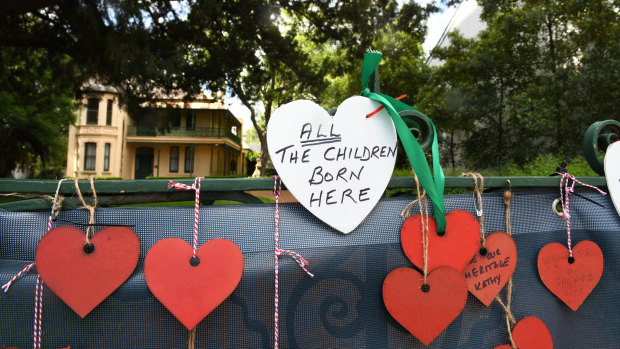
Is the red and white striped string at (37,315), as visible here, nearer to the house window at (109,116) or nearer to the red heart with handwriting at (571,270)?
the red heart with handwriting at (571,270)

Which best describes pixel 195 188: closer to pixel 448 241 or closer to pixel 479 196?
pixel 448 241

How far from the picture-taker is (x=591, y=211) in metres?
1.33

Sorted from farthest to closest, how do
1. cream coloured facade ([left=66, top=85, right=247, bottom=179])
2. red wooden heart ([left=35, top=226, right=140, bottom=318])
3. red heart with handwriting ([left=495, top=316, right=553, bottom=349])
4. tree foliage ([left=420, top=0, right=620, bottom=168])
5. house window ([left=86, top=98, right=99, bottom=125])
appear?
house window ([left=86, top=98, right=99, bottom=125]), cream coloured facade ([left=66, top=85, right=247, bottom=179]), tree foliage ([left=420, top=0, right=620, bottom=168]), red heart with handwriting ([left=495, top=316, right=553, bottom=349]), red wooden heart ([left=35, top=226, right=140, bottom=318])

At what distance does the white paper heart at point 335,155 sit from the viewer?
→ 3.53 feet

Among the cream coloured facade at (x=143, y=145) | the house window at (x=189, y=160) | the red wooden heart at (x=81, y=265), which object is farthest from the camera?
the house window at (x=189, y=160)

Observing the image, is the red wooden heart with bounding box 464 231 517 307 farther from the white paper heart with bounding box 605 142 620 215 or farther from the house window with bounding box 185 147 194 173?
the house window with bounding box 185 147 194 173

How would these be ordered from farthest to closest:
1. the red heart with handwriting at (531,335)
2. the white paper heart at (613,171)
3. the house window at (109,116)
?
1. the house window at (109,116)
2. the white paper heart at (613,171)
3. the red heart with handwriting at (531,335)

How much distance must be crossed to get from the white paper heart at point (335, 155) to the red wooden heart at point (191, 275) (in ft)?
0.84

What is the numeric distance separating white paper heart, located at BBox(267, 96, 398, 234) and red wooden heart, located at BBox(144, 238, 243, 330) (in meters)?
0.26

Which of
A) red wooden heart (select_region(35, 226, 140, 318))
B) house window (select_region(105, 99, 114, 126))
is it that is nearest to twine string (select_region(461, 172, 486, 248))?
red wooden heart (select_region(35, 226, 140, 318))

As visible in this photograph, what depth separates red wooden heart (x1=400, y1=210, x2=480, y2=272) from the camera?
1138 millimetres

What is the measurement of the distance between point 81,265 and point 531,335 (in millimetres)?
1326

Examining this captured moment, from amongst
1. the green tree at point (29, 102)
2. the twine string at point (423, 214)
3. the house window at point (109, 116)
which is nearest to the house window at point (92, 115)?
the house window at point (109, 116)

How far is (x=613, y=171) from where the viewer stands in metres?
1.35
